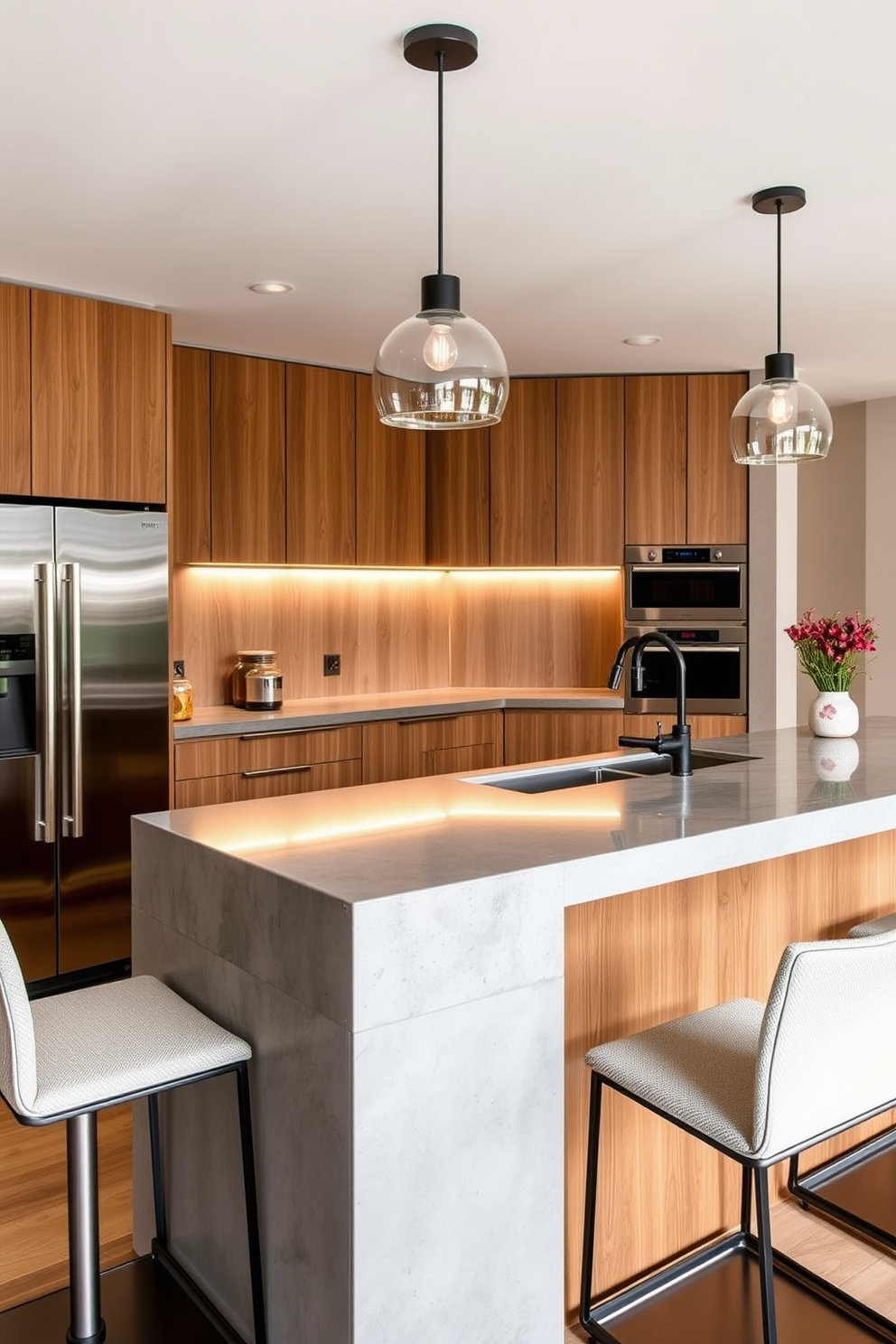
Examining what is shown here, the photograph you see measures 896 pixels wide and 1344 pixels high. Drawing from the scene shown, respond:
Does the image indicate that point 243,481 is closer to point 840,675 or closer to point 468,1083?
point 840,675

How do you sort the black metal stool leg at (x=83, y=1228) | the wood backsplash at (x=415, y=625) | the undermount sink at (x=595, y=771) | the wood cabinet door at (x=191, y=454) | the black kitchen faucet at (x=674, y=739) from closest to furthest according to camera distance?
the black metal stool leg at (x=83, y=1228), the black kitchen faucet at (x=674, y=739), the undermount sink at (x=595, y=771), the wood cabinet door at (x=191, y=454), the wood backsplash at (x=415, y=625)

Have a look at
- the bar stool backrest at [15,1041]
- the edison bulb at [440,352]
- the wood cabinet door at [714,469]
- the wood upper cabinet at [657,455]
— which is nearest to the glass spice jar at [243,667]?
the wood upper cabinet at [657,455]

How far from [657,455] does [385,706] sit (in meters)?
1.77

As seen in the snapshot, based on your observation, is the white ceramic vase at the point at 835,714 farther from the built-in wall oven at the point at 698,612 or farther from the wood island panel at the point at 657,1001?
the built-in wall oven at the point at 698,612

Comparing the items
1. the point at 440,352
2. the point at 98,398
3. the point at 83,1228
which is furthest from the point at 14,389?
the point at 83,1228

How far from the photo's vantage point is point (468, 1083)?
1.77m

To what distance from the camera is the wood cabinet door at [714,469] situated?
527cm

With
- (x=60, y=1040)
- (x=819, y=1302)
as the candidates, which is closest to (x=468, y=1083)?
(x=60, y=1040)

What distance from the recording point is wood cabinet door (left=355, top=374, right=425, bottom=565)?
531 cm

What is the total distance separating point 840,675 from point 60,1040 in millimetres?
2540

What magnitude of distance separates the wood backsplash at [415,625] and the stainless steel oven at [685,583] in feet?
0.50

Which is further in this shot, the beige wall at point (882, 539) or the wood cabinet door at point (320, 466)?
the beige wall at point (882, 539)

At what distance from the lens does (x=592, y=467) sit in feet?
17.5

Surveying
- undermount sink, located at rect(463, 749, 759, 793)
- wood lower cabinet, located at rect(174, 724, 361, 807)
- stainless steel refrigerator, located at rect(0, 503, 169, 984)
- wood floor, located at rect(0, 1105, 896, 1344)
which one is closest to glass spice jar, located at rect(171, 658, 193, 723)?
wood lower cabinet, located at rect(174, 724, 361, 807)
